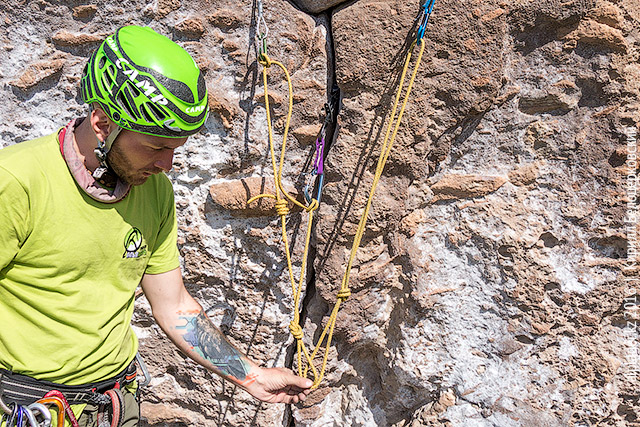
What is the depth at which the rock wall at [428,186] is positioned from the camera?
1780 millimetres

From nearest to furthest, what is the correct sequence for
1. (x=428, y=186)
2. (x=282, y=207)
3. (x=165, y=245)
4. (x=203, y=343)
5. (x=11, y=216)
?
(x=11, y=216) < (x=165, y=245) < (x=203, y=343) < (x=282, y=207) < (x=428, y=186)

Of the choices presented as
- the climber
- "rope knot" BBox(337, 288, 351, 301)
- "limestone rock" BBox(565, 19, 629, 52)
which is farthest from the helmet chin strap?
"limestone rock" BBox(565, 19, 629, 52)

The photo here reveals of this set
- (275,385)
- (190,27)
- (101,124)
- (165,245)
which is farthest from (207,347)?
(190,27)

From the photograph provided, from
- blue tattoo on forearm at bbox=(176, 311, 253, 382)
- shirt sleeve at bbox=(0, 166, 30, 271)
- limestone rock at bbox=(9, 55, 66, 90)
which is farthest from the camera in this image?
limestone rock at bbox=(9, 55, 66, 90)

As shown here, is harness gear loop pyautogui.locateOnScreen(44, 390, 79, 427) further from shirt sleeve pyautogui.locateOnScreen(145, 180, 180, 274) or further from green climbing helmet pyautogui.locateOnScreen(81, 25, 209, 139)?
green climbing helmet pyautogui.locateOnScreen(81, 25, 209, 139)

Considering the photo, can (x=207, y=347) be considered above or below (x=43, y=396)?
below

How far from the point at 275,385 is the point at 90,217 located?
87 cm

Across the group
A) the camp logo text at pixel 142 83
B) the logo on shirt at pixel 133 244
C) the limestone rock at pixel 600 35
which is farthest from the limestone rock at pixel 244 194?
the limestone rock at pixel 600 35

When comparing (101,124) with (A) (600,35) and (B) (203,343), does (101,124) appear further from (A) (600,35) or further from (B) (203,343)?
(A) (600,35)

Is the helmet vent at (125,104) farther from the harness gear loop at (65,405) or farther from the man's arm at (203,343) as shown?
the harness gear loop at (65,405)

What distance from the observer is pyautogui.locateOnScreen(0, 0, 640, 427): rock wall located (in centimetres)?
178

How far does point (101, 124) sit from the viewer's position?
1336mm

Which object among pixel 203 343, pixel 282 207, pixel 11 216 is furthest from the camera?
pixel 282 207

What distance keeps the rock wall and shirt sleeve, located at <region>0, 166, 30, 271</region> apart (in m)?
0.76
